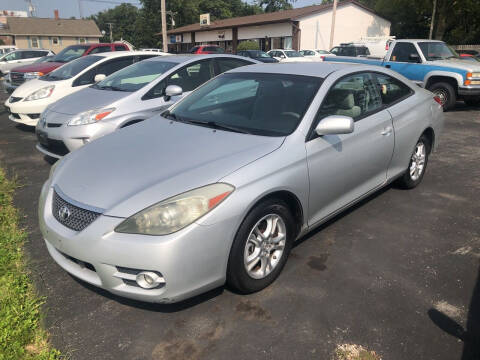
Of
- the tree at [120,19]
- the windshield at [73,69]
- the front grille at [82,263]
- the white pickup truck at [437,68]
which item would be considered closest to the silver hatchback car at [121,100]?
the windshield at [73,69]

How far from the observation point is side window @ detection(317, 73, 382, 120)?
11.2 ft

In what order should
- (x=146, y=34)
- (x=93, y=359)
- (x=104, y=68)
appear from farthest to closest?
(x=146, y=34) → (x=104, y=68) → (x=93, y=359)

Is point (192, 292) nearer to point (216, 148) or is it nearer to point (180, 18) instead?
point (216, 148)

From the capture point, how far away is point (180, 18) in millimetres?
65625

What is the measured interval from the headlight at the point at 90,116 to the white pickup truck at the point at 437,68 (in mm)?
6934

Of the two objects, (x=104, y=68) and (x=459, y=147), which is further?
(x=104, y=68)

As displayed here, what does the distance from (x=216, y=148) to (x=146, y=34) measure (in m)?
68.1

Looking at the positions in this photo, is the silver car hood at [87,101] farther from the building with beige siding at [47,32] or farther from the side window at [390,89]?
the building with beige siding at [47,32]

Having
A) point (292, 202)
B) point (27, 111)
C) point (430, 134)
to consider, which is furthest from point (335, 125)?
point (27, 111)

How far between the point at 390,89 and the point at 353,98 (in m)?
0.82

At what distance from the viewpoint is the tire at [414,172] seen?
4746 mm

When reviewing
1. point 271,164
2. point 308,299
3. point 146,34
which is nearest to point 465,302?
point 308,299

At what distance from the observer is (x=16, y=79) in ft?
37.3

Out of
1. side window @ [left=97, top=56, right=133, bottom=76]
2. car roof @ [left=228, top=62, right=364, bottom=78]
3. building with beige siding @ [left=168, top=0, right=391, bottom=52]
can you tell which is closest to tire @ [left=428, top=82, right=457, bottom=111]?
car roof @ [left=228, top=62, right=364, bottom=78]
